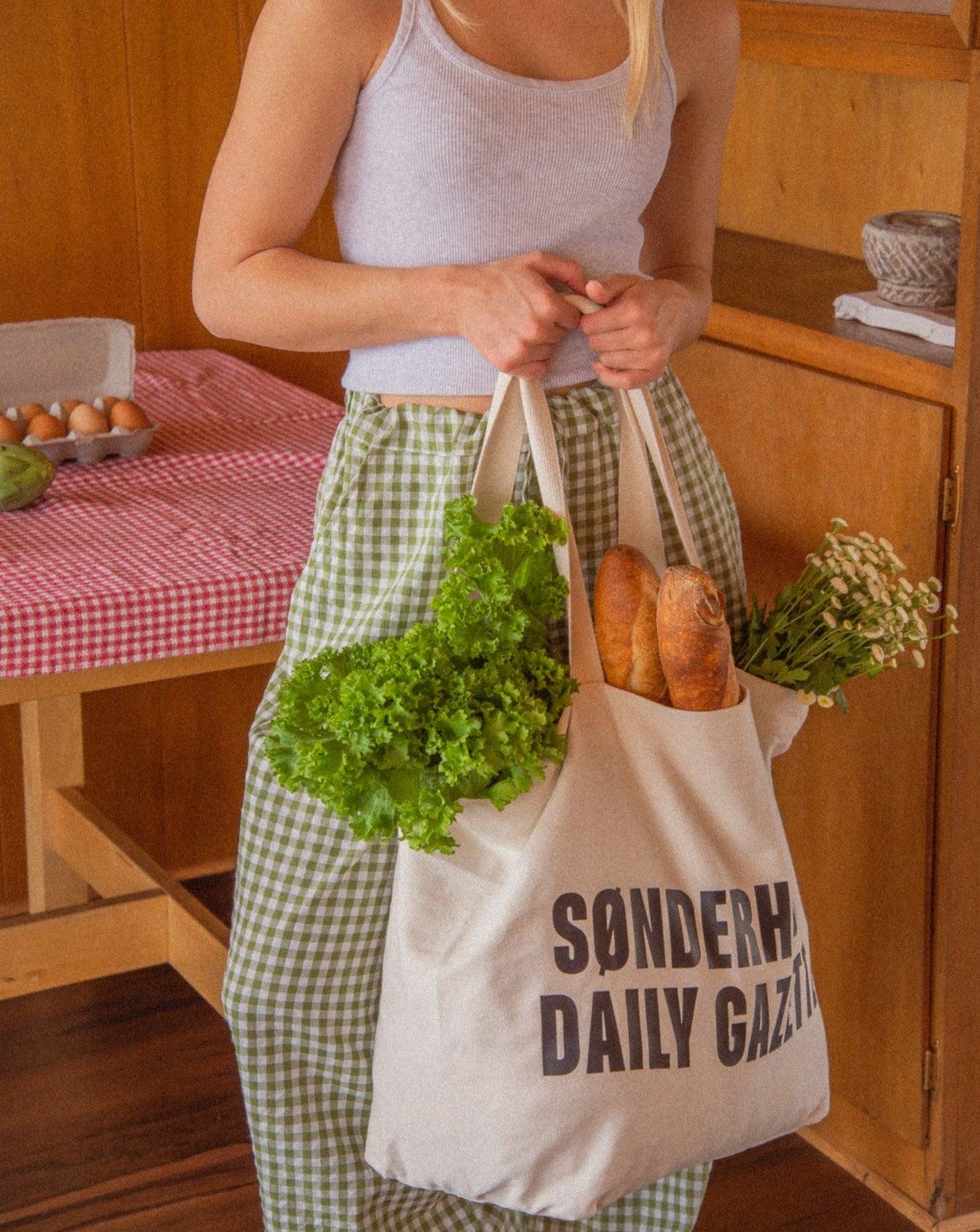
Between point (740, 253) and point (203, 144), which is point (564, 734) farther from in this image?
point (203, 144)

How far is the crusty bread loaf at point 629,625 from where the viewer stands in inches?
51.9

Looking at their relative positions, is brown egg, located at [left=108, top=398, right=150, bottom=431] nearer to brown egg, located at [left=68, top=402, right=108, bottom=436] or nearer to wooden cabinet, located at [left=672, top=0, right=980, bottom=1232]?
brown egg, located at [left=68, top=402, right=108, bottom=436]

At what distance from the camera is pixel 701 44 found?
1435mm

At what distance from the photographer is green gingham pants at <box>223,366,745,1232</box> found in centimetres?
138

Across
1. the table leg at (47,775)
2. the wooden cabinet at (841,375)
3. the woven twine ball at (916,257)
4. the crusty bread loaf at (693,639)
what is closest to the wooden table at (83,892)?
the table leg at (47,775)

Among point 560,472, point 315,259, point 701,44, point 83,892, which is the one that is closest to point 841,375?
point 701,44

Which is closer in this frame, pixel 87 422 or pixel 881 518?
pixel 881 518

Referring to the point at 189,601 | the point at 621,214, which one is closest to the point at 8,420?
the point at 189,601

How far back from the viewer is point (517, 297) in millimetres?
1271

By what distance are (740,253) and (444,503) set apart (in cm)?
114

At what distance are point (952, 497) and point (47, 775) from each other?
1388 millimetres

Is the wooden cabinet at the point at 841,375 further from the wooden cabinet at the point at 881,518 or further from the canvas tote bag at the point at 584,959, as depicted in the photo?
the canvas tote bag at the point at 584,959

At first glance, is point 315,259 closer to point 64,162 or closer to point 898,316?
point 898,316

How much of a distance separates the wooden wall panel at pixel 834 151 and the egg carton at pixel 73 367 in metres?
0.89
